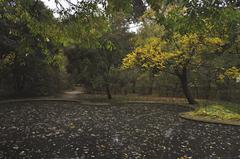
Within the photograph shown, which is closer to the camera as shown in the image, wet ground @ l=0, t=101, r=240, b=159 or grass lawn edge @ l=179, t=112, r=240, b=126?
wet ground @ l=0, t=101, r=240, b=159

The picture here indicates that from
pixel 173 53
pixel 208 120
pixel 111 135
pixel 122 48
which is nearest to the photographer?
pixel 111 135

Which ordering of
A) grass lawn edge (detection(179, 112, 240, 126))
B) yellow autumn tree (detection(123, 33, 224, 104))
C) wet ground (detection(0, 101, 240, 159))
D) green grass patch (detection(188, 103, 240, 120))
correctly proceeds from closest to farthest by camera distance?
wet ground (detection(0, 101, 240, 159)) < grass lawn edge (detection(179, 112, 240, 126)) < green grass patch (detection(188, 103, 240, 120)) < yellow autumn tree (detection(123, 33, 224, 104))

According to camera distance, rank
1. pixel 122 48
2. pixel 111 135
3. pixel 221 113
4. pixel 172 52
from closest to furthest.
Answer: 1. pixel 111 135
2. pixel 221 113
3. pixel 172 52
4. pixel 122 48

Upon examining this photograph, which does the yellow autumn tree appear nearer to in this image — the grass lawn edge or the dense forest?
the dense forest

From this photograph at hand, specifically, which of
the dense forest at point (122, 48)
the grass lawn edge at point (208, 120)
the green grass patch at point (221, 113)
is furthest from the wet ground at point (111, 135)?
the dense forest at point (122, 48)

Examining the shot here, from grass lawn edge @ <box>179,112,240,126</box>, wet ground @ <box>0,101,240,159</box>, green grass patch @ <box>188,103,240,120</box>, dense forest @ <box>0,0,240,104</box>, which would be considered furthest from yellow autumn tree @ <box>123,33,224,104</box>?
grass lawn edge @ <box>179,112,240,126</box>

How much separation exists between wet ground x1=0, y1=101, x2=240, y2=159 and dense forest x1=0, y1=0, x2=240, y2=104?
332cm

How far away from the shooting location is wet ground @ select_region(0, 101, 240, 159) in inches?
453

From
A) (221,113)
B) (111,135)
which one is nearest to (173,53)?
(221,113)

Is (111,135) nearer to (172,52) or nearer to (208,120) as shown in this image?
(208,120)

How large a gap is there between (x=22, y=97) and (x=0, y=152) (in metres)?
19.6

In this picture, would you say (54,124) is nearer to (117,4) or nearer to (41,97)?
(117,4)

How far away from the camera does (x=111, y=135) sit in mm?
14297

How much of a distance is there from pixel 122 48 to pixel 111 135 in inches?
620
